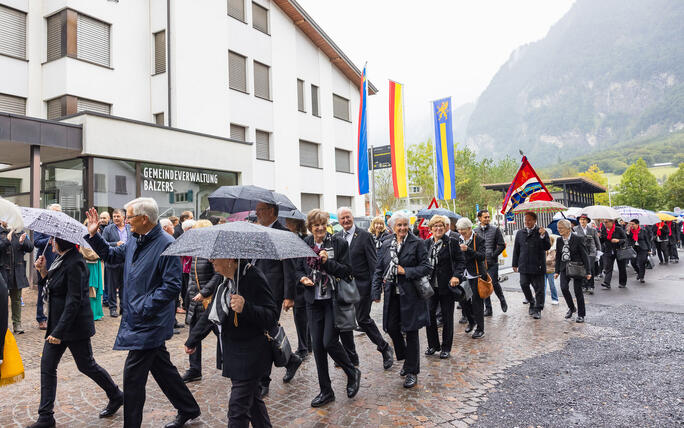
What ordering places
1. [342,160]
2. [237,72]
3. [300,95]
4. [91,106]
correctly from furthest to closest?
[342,160] → [300,95] → [237,72] → [91,106]

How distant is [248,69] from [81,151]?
380 inches

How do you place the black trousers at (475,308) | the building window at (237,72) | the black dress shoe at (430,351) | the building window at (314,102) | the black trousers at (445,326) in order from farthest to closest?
the building window at (314,102), the building window at (237,72), the black trousers at (475,308), the black dress shoe at (430,351), the black trousers at (445,326)

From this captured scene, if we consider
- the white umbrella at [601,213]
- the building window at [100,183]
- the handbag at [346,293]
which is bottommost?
the handbag at [346,293]

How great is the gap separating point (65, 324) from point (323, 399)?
2495 mm

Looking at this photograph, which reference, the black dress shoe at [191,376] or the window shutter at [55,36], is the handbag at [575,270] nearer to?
the black dress shoe at [191,376]

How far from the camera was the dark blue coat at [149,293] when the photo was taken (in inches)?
148

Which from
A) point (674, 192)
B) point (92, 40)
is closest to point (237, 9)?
point (92, 40)

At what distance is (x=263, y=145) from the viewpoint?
22234 mm

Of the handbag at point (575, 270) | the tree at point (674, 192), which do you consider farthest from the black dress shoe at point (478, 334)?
the tree at point (674, 192)

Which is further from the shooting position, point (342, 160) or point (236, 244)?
point (342, 160)

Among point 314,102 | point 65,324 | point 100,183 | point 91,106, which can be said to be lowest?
point 65,324

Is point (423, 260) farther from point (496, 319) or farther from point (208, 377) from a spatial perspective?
point (496, 319)

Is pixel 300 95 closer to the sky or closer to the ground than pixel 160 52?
closer to the ground

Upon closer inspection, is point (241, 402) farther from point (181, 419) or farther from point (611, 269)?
point (611, 269)
